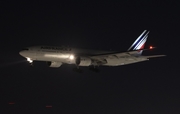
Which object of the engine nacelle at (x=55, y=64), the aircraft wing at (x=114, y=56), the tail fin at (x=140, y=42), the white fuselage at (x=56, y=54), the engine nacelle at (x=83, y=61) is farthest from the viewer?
the tail fin at (x=140, y=42)

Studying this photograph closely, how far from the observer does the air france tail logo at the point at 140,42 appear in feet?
356

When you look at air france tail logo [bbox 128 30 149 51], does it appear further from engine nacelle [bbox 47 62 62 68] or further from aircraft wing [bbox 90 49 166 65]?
engine nacelle [bbox 47 62 62 68]

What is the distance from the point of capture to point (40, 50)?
86.5m

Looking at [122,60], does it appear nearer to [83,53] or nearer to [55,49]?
[83,53]

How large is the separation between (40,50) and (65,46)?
651 cm

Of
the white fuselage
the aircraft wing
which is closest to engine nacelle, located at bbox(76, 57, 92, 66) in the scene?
the white fuselage

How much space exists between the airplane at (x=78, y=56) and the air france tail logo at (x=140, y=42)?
3.10 metres

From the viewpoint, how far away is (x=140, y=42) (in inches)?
4326

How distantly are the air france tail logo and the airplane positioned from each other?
10.2 feet

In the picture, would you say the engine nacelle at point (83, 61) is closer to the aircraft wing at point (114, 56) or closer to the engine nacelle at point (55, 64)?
the aircraft wing at point (114, 56)

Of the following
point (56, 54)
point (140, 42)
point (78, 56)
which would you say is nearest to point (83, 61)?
point (78, 56)

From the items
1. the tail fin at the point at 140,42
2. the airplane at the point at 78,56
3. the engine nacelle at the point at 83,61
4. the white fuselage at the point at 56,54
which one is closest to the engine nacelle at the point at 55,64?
the airplane at the point at 78,56

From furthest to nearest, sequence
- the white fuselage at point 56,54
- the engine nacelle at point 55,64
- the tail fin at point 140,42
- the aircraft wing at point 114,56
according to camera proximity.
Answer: the tail fin at point 140,42 → the engine nacelle at point 55,64 → the aircraft wing at point 114,56 → the white fuselage at point 56,54

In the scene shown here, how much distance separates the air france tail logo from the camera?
10838 centimetres
